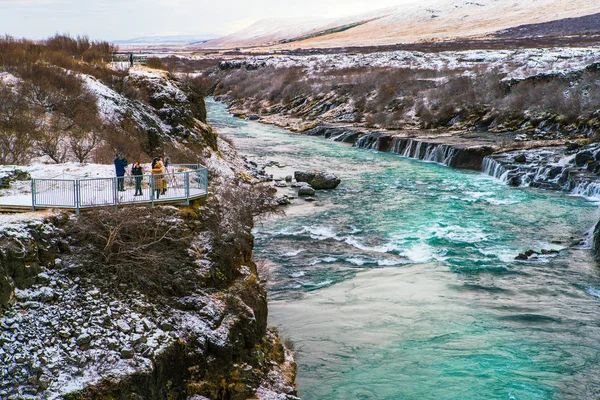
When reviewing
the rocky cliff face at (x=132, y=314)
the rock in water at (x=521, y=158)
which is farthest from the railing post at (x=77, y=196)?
the rock in water at (x=521, y=158)

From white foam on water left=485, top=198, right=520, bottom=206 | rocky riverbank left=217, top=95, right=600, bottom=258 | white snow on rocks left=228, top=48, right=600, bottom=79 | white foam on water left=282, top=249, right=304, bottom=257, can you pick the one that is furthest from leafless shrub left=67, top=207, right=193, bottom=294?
white snow on rocks left=228, top=48, right=600, bottom=79

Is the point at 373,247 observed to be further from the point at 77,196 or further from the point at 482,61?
the point at 482,61

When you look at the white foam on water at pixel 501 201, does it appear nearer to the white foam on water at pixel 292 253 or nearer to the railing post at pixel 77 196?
the white foam on water at pixel 292 253

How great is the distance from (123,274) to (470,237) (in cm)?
1756

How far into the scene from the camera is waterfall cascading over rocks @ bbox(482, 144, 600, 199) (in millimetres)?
35188

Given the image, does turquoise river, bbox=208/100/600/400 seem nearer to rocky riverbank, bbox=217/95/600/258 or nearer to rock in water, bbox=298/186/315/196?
rock in water, bbox=298/186/315/196

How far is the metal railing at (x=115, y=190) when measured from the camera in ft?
50.3

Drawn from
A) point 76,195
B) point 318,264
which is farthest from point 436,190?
point 76,195

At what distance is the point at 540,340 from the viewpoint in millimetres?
Answer: 17484

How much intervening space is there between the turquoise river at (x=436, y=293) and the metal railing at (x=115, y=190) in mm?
5137

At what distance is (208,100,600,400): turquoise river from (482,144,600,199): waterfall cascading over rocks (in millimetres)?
2126

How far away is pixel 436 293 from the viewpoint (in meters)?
20.8

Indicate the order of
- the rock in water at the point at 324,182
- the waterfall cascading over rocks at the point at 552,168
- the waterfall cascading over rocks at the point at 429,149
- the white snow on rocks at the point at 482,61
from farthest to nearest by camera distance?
1. the white snow on rocks at the point at 482,61
2. the waterfall cascading over rocks at the point at 429,149
3. the rock in water at the point at 324,182
4. the waterfall cascading over rocks at the point at 552,168

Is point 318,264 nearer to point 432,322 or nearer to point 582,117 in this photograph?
point 432,322
